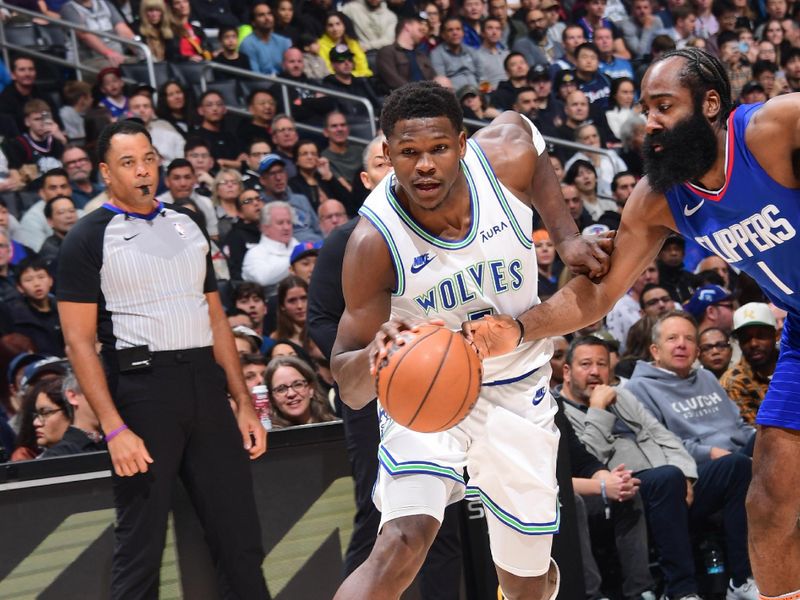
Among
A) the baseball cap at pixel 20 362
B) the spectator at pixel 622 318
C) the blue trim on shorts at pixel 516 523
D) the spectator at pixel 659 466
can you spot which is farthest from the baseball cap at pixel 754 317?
the baseball cap at pixel 20 362

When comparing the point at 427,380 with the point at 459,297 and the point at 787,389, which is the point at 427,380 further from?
the point at 787,389

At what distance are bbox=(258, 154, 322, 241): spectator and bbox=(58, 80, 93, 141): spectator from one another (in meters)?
1.64

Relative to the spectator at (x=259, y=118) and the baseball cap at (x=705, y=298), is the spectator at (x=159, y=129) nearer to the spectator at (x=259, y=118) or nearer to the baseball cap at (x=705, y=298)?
the spectator at (x=259, y=118)

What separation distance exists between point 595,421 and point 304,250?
2537mm

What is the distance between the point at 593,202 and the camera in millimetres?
10266

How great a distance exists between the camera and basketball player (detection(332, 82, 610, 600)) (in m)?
3.60

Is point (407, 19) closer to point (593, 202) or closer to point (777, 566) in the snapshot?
point (593, 202)

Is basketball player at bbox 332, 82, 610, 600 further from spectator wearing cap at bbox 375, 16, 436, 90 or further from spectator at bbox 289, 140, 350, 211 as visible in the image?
spectator wearing cap at bbox 375, 16, 436, 90

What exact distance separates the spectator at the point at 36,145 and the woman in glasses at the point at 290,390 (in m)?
3.62

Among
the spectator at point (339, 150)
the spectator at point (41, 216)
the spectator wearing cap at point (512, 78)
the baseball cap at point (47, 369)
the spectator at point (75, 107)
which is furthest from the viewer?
the spectator wearing cap at point (512, 78)

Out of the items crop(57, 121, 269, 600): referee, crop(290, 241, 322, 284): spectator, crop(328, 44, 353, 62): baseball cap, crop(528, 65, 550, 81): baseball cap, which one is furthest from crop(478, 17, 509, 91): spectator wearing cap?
crop(57, 121, 269, 600): referee

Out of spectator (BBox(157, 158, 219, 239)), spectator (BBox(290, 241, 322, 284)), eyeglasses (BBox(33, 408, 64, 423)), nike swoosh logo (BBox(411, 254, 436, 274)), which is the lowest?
eyeglasses (BBox(33, 408, 64, 423))

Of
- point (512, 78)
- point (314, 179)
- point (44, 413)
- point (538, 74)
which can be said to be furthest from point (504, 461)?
point (512, 78)

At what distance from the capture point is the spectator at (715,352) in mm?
7316
